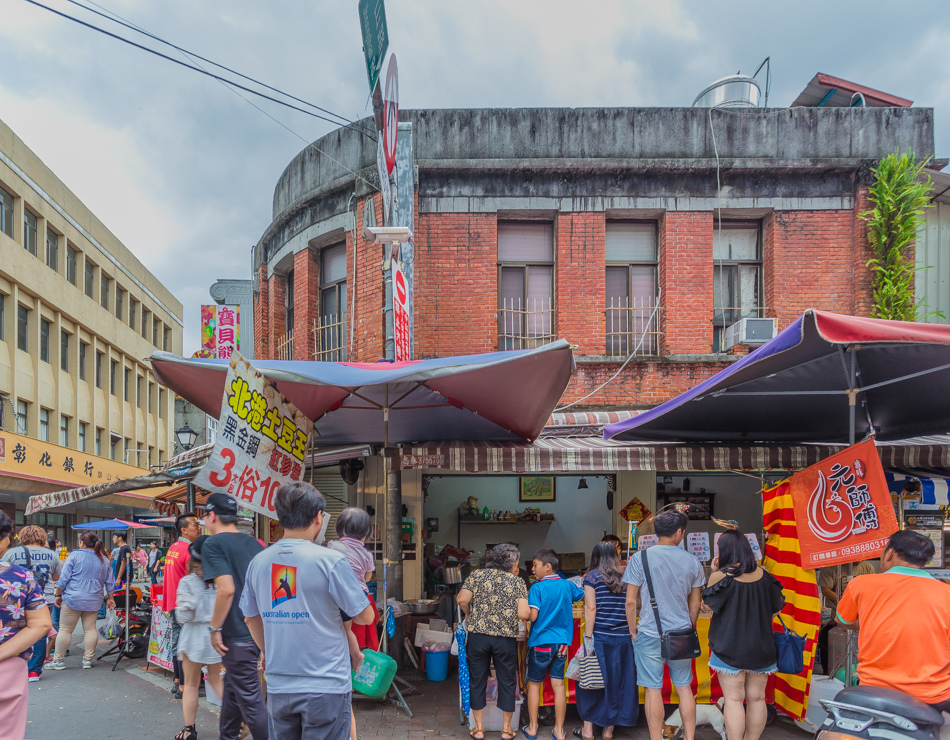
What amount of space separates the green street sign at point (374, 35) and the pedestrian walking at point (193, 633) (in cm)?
735

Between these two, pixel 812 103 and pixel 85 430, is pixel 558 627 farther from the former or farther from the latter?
pixel 85 430

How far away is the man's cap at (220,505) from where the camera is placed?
489 cm

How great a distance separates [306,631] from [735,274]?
10061mm

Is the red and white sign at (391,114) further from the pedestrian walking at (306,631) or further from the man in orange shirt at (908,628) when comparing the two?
the man in orange shirt at (908,628)

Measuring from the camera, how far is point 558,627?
5980 mm

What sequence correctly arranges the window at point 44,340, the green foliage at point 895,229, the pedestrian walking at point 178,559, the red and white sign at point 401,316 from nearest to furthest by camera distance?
the pedestrian walking at point 178,559, the red and white sign at point 401,316, the green foliage at point 895,229, the window at point 44,340

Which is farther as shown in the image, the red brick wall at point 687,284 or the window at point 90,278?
the window at point 90,278

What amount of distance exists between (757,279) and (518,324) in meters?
4.18

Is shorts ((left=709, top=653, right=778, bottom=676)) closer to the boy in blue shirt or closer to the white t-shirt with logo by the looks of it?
the boy in blue shirt

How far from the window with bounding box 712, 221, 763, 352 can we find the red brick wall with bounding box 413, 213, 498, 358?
376 centimetres

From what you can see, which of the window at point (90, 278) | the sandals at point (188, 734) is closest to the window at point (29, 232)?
the window at point (90, 278)

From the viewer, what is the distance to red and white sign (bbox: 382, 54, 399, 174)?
32.2ft

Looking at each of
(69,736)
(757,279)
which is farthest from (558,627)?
(757,279)

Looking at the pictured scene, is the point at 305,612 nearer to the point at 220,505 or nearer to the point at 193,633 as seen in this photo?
the point at 220,505
